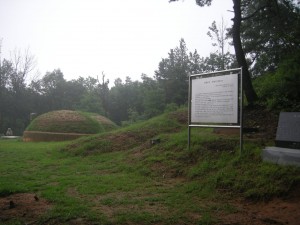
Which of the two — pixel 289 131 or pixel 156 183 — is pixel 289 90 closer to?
pixel 289 131

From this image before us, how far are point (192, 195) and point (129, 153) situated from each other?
4.51 m

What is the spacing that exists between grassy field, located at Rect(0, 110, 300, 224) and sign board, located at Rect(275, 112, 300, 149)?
0.54 meters

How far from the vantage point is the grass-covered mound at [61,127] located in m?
18.3

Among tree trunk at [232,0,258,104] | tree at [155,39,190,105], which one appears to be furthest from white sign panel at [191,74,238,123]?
tree at [155,39,190,105]

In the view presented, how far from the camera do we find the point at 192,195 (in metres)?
5.04

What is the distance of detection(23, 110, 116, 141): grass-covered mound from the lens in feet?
60.1

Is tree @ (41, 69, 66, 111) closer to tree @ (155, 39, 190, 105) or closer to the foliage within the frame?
tree @ (155, 39, 190, 105)

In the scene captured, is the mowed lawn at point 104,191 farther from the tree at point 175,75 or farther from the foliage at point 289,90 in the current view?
the tree at point 175,75

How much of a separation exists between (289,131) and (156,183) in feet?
8.96

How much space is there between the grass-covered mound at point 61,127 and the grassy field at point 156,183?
9.06 m

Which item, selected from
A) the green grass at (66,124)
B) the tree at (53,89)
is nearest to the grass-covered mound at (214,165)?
the green grass at (66,124)

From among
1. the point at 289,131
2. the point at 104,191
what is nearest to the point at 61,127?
the point at 104,191

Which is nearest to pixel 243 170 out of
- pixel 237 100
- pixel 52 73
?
pixel 237 100

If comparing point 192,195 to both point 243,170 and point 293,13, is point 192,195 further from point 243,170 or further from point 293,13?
point 293,13
